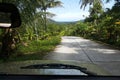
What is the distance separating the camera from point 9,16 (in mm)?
3432

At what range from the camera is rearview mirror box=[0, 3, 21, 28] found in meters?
3.24

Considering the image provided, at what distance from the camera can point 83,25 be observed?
7894 centimetres

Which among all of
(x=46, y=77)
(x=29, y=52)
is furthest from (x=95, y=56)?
(x=46, y=77)

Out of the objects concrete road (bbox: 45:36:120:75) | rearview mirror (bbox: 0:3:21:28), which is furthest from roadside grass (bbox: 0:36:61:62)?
rearview mirror (bbox: 0:3:21:28)

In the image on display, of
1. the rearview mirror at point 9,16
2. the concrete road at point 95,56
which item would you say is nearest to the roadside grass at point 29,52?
the concrete road at point 95,56

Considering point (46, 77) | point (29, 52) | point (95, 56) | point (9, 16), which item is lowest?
point (95, 56)

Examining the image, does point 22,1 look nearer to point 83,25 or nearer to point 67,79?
point 67,79

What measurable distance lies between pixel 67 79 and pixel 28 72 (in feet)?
1.23

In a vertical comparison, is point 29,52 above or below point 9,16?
below

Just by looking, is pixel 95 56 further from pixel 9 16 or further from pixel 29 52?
pixel 9 16

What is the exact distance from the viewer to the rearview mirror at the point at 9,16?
3238 millimetres

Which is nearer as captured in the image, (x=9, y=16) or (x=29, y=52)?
(x=9, y=16)

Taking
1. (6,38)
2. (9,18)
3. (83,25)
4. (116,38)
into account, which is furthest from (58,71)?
(83,25)

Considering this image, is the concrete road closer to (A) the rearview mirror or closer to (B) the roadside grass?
(B) the roadside grass
